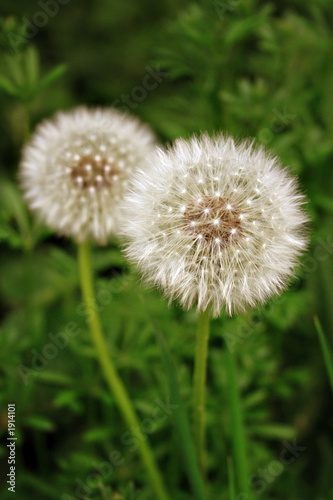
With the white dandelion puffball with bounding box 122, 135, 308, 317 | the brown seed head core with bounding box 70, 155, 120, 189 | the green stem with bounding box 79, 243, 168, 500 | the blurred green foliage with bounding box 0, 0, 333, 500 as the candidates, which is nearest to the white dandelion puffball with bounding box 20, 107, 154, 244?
the brown seed head core with bounding box 70, 155, 120, 189

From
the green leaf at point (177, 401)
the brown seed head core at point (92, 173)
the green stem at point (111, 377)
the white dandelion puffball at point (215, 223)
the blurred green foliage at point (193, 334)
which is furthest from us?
the blurred green foliage at point (193, 334)

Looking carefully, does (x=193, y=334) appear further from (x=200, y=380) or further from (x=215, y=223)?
(x=215, y=223)

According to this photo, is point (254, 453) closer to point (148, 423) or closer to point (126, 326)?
point (148, 423)

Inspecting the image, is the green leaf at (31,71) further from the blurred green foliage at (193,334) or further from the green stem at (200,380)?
the green stem at (200,380)

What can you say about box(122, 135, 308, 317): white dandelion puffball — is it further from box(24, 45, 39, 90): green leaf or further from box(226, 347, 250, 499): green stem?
box(24, 45, 39, 90): green leaf

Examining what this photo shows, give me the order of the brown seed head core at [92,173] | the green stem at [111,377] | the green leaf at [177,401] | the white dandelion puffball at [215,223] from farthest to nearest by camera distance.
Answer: the green stem at [111,377] → the brown seed head core at [92,173] → the green leaf at [177,401] → the white dandelion puffball at [215,223]

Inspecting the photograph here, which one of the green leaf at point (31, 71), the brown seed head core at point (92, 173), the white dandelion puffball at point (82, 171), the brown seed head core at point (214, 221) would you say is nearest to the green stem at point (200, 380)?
the brown seed head core at point (214, 221)
